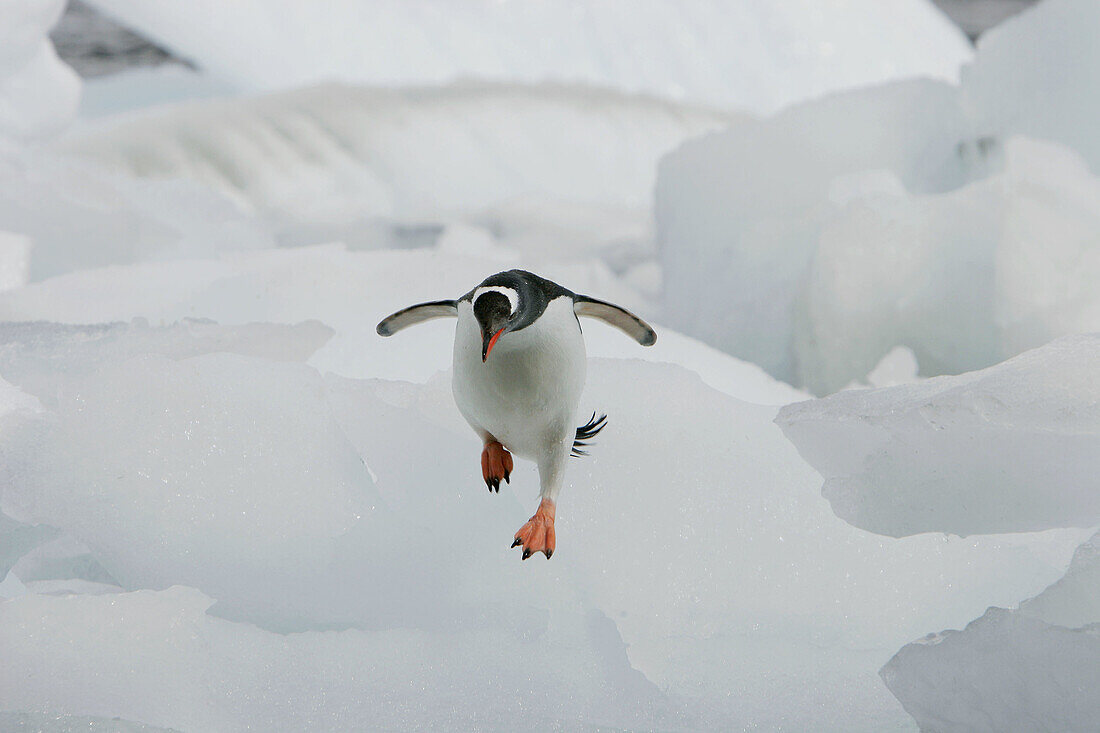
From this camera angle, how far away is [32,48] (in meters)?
2.99

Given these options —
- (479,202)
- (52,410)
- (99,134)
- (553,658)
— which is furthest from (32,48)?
(553,658)

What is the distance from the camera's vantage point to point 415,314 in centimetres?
85

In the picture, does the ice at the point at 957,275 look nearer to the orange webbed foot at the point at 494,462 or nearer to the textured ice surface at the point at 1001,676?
the textured ice surface at the point at 1001,676

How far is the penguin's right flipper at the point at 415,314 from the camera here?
833mm

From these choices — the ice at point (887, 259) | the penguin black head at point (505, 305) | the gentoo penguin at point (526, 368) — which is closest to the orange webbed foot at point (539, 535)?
the gentoo penguin at point (526, 368)

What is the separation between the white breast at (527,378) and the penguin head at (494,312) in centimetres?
3

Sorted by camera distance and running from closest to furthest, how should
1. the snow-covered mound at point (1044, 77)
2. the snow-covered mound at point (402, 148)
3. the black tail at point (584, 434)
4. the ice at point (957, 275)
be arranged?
the black tail at point (584, 434)
the ice at point (957, 275)
the snow-covered mound at point (1044, 77)
the snow-covered mound at point (402, 148)

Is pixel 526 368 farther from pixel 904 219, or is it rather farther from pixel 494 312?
pixel 904 219

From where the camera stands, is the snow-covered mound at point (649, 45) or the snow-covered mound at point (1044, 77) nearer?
the snow-covered mound at point (1044, 77)

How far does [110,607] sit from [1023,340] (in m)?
1.34

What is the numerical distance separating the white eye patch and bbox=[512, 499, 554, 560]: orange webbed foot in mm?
171

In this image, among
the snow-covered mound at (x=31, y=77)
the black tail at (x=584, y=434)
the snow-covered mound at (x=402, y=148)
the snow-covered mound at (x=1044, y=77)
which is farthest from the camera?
the snow-covered mound at (x=402, y=148)

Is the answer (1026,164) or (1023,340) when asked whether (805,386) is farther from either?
(1026,164)

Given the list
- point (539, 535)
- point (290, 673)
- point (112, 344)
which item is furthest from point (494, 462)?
point (112, 344)
